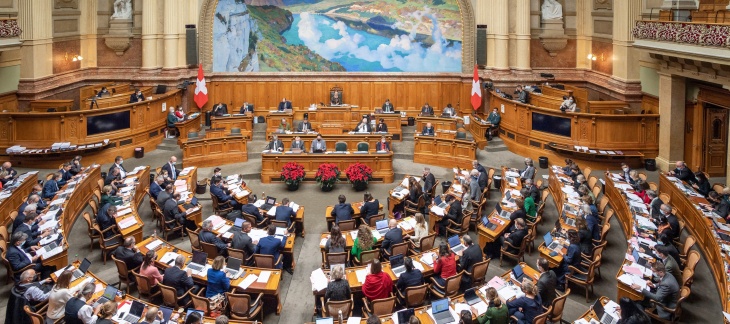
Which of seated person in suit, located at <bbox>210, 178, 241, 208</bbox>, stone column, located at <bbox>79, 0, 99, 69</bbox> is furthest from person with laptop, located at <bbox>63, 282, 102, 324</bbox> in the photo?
stone column, located at <bbox>79, 0, 99, 69</bbox>

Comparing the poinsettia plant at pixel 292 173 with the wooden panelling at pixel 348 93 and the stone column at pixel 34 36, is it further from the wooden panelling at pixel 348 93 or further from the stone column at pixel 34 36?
the stone column at pixel 34 36

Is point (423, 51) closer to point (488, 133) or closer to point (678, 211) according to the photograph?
point (488, 133)

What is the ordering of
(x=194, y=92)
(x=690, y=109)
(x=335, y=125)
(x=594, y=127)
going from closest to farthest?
1. (x=690, y=109)
2. (x=594, y=127)
3. (x=335, y=125)
4. (x=194, y=92)

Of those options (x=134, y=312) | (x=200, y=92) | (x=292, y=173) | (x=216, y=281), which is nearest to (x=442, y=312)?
(x=216, y=281)

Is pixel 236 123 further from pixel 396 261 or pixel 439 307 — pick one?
pixel 439 307

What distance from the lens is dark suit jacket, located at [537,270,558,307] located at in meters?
9.68

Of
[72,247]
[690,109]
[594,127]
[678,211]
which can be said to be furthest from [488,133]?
[72,247]

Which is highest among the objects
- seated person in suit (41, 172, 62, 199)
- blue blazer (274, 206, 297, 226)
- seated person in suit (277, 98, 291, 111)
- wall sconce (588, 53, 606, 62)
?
wall sconce (588, 53, 606, 62)

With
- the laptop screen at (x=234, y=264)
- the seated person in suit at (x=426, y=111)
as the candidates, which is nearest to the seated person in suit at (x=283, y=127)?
the seated person in suit at (x=426, y=111)

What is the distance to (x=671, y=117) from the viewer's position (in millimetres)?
17328

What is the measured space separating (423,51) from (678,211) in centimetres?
1362

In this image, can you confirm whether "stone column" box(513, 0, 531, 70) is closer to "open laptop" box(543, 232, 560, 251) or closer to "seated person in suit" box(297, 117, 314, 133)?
"seated person in suit" box(297, 117, 314, 133)

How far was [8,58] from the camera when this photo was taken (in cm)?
1977

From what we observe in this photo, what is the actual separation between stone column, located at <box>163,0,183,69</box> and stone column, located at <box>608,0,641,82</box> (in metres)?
16.0
